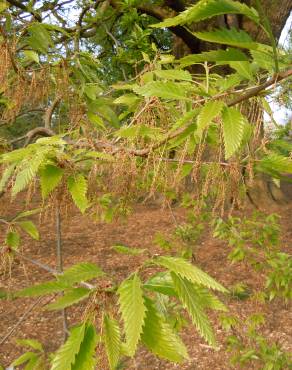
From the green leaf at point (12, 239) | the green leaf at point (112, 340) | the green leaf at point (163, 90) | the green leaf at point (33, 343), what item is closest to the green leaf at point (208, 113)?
the green leaf at point (163, 90)

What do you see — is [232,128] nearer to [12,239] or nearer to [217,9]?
[217,9]

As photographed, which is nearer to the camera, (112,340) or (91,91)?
(112,340)

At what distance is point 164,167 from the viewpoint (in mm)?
1400

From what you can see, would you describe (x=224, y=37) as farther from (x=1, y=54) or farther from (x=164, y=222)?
(x=164, y=222)

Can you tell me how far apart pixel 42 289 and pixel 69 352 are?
155 mm

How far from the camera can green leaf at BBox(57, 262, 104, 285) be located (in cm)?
89

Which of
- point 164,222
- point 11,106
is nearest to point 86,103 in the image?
point 11,106

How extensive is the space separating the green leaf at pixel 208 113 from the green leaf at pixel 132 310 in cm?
34

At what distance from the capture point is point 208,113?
0.88 m

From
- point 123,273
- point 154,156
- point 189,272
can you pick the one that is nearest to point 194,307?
point 189,272

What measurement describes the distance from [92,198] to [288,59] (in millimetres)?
971

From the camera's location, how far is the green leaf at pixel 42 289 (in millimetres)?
850

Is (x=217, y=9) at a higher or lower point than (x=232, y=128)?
higher

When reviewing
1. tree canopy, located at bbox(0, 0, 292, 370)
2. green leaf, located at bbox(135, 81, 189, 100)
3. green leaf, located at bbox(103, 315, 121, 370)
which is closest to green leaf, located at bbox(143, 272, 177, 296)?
tree canopy, located at bbox(0, 0, 292, 370)
